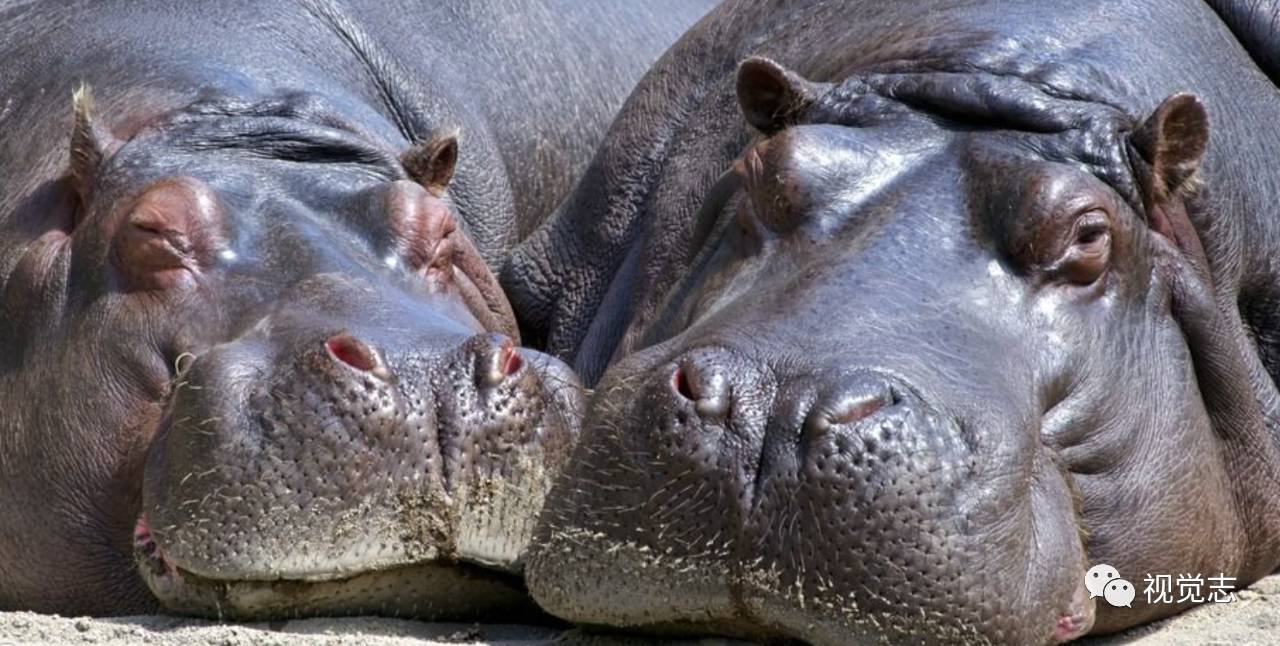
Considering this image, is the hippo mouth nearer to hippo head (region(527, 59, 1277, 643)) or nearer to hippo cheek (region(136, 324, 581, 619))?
hippo cheek (region(136, 324, 581, 619))

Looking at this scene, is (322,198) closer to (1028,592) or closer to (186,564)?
(186,564)

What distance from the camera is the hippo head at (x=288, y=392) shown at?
15.2 ft

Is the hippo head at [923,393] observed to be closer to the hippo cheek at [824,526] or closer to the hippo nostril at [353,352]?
the hippo cheek at [824,526]

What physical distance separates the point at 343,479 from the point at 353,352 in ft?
0.91

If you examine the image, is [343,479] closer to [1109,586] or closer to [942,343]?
[942,343]

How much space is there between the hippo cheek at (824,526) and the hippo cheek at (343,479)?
49cm

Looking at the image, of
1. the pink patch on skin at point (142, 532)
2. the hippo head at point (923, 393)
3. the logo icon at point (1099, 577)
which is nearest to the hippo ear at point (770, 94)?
the hippo head at point (923, 393)

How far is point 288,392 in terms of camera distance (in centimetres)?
466

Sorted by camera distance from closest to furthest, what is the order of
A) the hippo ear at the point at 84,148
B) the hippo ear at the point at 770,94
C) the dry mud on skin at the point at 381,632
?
the dry mud on skin at the point at 381,632 < the hippo ear at the point at 770,94 < the hippo ear at the point at 84,148

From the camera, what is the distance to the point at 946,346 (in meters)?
4.35

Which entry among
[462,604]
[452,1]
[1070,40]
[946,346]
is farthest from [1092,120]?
[452,1]

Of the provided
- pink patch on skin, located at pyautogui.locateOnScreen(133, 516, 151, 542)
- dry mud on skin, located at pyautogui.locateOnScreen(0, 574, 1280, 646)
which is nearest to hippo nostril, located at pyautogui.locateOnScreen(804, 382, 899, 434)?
dry mud on skin, located at pyautogui.locateOnScreen(0, 574, 1280, 646)

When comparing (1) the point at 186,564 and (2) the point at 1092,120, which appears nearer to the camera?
(1) the point at 186,564

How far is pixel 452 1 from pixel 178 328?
3.02 metres
